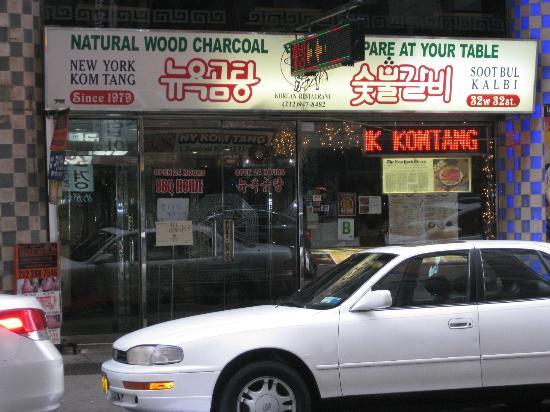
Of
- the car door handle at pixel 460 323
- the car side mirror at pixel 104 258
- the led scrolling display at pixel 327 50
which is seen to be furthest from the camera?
the car side mirror at pixel 104 258

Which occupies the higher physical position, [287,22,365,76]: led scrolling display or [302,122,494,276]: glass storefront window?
[287,22,365,76]: led scrolling display

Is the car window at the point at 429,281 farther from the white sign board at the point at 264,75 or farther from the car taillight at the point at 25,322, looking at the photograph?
the white sign board at the point at 264,75

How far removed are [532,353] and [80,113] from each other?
6726 millimetres

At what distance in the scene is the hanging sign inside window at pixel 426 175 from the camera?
11.5 metres

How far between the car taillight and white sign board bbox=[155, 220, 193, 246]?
546 cm

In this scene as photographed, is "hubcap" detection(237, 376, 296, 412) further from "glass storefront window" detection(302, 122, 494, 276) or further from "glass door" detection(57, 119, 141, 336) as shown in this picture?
"glass storefront window" detection(302, 122, 494, 276)

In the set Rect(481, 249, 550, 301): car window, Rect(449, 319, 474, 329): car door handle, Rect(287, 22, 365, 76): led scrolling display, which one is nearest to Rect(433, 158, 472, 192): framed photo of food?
Rect(287, 22, 365, 76): led scrolling display

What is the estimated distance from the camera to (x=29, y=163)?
31.4 feet

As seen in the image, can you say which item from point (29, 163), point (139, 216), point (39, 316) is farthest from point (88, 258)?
point (39, 316)

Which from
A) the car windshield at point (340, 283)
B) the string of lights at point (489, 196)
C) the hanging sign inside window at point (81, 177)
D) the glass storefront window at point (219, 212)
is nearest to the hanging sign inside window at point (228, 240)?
the glass storefront window at point (219, 212)

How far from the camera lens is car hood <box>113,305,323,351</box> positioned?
223 inches

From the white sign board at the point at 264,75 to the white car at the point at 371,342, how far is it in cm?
461

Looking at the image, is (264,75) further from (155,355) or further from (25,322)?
(25,322)

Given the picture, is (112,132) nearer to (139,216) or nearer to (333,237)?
(139,216)
